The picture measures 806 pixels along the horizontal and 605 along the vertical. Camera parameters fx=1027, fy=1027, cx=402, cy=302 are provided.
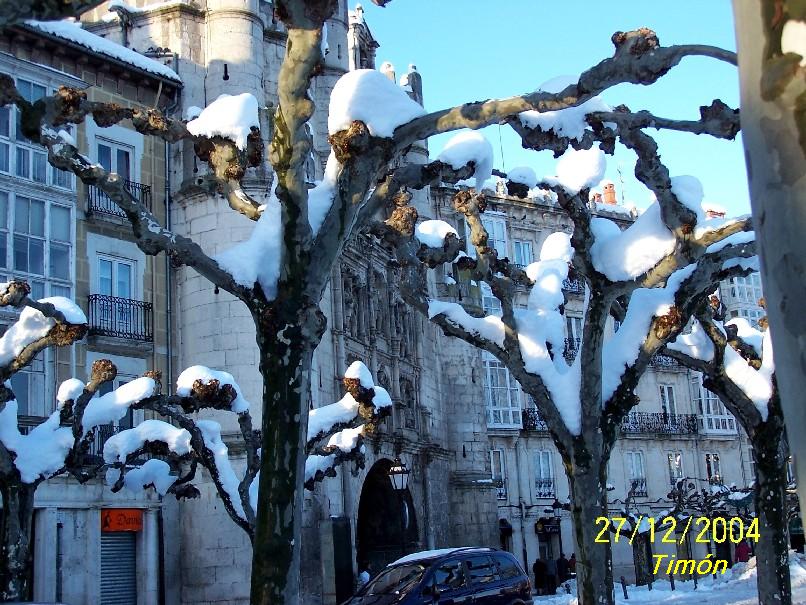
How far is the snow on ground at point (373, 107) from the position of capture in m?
8.89

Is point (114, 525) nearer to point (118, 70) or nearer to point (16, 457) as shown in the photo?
point (16, 457)

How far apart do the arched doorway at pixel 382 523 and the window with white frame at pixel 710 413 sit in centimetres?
2067

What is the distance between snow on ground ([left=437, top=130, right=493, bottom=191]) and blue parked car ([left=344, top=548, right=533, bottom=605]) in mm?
5916

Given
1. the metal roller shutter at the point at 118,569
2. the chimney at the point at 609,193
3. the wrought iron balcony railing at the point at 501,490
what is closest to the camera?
the metal roller shutter at the point at 118,569

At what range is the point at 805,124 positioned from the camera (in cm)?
265

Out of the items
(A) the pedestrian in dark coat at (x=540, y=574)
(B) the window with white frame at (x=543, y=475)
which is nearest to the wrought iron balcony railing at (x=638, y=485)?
(B) the window with white frame at (x=543, y=475)

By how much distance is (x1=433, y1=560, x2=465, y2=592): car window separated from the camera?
1399 cm

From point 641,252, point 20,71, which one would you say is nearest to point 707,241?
point 641,252

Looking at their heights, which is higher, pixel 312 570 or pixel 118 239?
pixel 118 239

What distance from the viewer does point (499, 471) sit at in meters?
38.0

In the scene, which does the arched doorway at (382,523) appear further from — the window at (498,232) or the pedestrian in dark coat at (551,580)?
the window at (498,232)

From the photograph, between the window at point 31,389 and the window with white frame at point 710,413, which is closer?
the window at point 31,389

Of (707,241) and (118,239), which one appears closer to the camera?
(707,241)

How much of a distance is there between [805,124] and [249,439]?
14.0 metres
